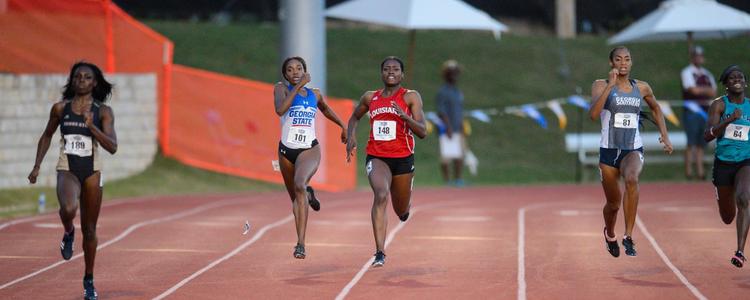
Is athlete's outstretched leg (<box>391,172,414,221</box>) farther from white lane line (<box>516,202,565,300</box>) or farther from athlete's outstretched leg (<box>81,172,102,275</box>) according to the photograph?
athlete's outstretched leg (<box>81,172,102,275</box>)

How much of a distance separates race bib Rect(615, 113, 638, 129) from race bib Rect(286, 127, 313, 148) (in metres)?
2.69

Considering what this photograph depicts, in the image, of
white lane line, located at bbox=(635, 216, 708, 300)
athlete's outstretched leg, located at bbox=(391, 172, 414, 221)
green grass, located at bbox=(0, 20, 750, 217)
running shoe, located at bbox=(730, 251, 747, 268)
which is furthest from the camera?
green grass, located at bbox=(0, 20, 750, 217)

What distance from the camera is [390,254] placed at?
14469 millimetres

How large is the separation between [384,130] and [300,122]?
75 centimetres

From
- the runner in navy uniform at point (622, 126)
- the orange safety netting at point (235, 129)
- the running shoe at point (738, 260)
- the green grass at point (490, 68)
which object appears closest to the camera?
the running shoe at point (738, 260)

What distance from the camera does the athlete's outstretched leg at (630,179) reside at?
12789mm

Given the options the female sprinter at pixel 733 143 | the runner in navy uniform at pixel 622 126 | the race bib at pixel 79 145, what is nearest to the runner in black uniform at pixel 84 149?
the race bib at pixel 79 145

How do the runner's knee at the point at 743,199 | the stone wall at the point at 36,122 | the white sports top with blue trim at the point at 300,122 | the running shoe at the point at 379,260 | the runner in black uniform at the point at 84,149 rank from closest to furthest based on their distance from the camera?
the runner in black uniform at the point at 84,149, the runner's knee at the point at 743,199, the running shoe at the point at 379,260, the white sports top with blue trim at the point at 300,122, the stone wall at the point at 36,122

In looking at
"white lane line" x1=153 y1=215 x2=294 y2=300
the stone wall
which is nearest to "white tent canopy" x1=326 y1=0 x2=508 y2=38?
the stone wall

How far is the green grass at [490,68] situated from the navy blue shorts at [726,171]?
1301 centimetres

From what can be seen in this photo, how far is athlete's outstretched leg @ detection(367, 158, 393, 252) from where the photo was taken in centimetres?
1284

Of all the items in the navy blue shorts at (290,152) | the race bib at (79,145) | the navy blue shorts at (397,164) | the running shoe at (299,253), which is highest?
the race bib at (79,145)

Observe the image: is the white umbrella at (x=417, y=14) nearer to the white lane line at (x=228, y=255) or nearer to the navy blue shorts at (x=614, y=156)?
the white lane line at (x=228, y=255)

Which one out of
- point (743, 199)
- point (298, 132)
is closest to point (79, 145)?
point (298, 132)
